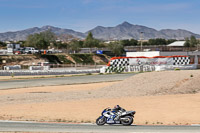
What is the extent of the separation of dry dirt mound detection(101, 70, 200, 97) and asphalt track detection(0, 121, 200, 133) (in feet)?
→ 40.7

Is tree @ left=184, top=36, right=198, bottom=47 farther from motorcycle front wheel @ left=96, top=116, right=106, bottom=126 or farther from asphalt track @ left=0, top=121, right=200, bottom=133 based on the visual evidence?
motorcycle front wheel @ left=96, top=116, right=106, bottom=126

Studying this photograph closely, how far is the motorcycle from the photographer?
51.1ft

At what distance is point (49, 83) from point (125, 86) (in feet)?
44.7

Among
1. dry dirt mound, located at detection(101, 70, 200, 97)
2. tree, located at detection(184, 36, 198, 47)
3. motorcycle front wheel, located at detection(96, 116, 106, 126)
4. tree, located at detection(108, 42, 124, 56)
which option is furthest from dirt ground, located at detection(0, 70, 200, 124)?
tree, located at detection(184, 36, 198, 47)

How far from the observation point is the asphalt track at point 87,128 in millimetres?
14547

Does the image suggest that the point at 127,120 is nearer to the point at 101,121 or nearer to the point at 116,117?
the point at 116,117

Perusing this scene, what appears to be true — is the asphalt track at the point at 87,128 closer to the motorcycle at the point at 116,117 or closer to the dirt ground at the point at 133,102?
the motorcycle at the point at 116,117

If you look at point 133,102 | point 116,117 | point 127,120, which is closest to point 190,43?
point 133,102

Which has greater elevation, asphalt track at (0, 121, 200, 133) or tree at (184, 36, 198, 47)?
tree at (184, 36, 198, 47)

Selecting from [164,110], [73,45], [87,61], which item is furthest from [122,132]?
[73,45]

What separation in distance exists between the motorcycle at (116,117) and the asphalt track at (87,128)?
24 cm

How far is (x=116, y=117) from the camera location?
15.6 m

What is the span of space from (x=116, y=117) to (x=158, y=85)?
14.8 m

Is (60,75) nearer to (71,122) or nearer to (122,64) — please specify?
(122,64)
